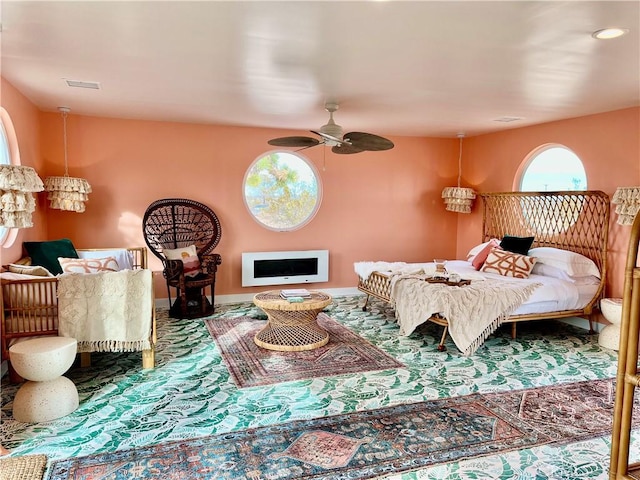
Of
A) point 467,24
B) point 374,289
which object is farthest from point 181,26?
point 374,289

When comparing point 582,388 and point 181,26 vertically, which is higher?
point 181,26

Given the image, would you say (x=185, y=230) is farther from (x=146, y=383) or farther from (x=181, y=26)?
(x=181, y=26)

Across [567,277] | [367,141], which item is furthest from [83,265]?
[567,277]

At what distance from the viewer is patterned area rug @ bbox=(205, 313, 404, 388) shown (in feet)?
12.2

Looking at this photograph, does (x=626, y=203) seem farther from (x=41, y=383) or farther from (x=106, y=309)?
(x=41, y=383)

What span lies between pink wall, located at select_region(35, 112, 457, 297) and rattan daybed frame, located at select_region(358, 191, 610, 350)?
107 cm

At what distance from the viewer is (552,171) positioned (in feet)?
18.9

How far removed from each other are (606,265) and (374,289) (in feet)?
8.30

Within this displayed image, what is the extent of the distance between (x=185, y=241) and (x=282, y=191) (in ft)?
5.12

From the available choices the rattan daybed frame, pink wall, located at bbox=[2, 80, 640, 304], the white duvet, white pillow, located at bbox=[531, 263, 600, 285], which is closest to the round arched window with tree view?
pink wall, located at bbox=[2, 80, 640, 304]

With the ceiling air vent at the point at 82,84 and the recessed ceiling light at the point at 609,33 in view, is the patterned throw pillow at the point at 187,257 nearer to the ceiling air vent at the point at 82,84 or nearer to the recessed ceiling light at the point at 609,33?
the ceiling air vent at the point at 82,84

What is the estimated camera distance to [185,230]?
235 inches

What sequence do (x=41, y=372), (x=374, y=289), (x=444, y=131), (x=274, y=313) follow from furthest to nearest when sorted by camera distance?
(x=444, y=131) < (x=374, y=289) < (x=274, y=313) < (x=41, y=372)

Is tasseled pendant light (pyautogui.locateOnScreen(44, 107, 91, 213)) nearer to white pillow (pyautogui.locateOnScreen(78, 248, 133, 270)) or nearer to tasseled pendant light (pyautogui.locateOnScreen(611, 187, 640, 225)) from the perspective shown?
white pillow (pyautogui.locateOnScreen(78, 248, 133, 270))
